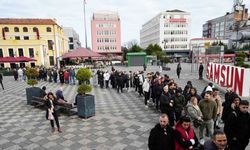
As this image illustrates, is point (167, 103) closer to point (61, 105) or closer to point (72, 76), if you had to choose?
point (61, 105)

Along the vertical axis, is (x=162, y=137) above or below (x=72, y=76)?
above

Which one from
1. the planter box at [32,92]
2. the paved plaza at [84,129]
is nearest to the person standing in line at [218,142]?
→ the paved plaza at [84,129]

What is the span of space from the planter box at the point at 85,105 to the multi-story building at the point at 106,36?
219ft

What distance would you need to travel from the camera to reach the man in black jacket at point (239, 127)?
4227mm

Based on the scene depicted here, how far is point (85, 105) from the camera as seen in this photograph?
8500 millimetres

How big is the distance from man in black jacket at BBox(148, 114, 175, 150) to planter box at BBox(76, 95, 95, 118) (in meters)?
5.41

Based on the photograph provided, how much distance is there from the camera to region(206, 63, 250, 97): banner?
10.5 m

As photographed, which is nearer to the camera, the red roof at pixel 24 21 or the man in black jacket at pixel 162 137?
the man in black jacket at pixel 162 137

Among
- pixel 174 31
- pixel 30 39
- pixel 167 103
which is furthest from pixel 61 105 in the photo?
pixel 174 31

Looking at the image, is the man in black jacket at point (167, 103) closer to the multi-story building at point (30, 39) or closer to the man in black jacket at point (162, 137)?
the man in black jacket at point (162, 137)

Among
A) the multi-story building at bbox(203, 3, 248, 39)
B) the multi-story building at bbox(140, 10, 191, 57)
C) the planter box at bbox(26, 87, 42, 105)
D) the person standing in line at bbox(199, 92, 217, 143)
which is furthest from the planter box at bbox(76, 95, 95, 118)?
the multi-story building at bbox(203, 3, 248, 39)

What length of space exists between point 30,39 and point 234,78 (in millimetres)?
44501

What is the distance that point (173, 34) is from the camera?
78.9m

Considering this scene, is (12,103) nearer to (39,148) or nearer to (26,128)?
(26,128)
